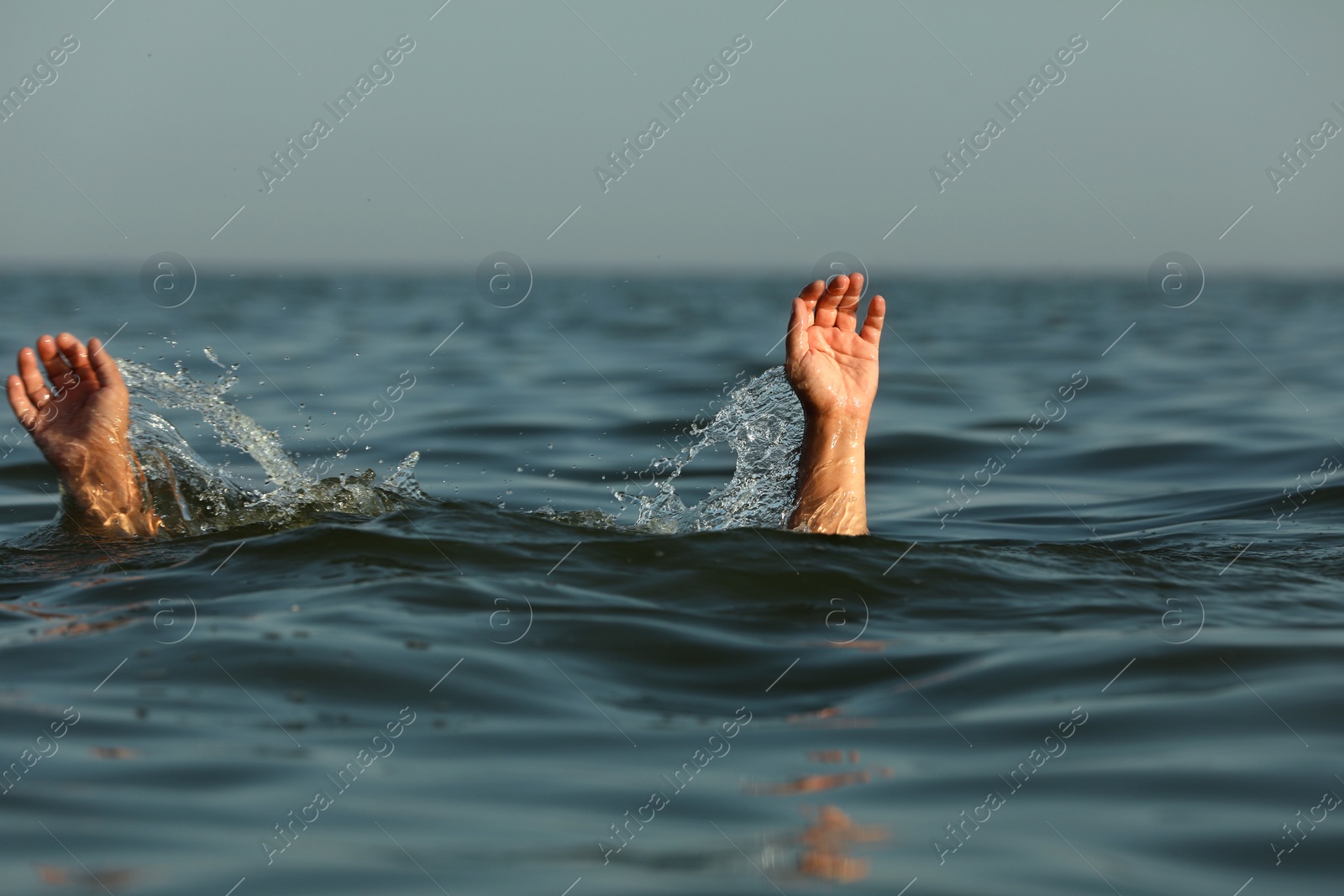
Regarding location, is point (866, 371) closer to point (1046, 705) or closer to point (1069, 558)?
point (1069, 558)

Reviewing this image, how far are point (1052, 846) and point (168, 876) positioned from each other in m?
1.72

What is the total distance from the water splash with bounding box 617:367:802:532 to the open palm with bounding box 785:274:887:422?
1.16 ft

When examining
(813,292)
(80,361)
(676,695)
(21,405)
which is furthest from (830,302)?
(21,405)

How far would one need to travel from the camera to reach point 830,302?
5453 mm

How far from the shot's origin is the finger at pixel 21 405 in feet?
17.3

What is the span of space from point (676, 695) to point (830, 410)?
2.00 metres

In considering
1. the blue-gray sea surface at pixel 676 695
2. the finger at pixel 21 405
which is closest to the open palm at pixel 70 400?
the finger at pixel 21 405

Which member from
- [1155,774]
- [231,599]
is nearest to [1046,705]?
[1155,774]

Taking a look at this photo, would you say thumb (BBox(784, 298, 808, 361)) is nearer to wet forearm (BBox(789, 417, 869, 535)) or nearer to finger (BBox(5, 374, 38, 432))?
wet forearm (BBox(789, 417, 869, 535))

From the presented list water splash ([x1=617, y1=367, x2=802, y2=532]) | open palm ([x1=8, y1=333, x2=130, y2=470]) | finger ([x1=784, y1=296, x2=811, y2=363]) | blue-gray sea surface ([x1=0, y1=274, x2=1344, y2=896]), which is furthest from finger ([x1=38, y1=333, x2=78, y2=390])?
finger ([x1=784, y1=296, x2=811, y2=363])

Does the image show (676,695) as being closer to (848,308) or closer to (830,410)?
(830,410)

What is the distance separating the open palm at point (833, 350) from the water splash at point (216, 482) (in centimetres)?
183

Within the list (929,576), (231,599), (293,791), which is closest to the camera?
(293,791)

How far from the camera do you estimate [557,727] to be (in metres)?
3.27
